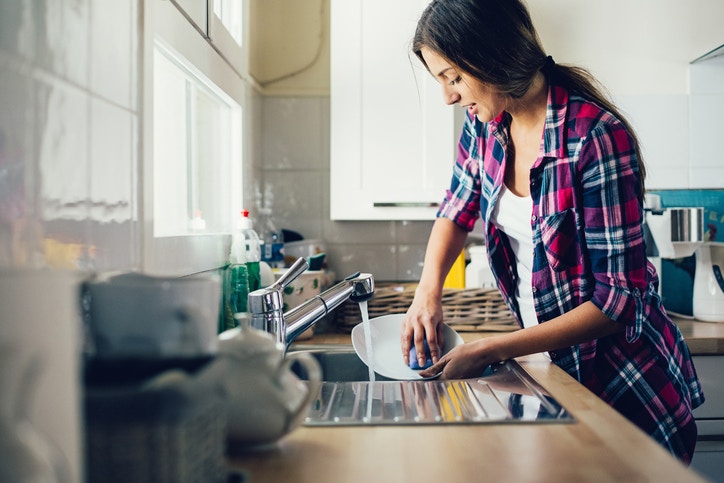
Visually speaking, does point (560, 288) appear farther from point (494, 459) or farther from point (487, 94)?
point (494, 459)

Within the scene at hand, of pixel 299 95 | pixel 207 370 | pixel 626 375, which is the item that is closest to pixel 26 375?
pixel 207 370

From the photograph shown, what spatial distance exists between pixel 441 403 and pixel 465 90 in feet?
2.04

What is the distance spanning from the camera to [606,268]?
118 cm

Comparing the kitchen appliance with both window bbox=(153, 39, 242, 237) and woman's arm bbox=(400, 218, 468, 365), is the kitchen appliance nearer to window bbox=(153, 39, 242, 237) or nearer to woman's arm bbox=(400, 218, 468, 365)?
woman's arm bbox=(400, 218, 468, 365)

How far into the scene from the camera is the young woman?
1162mm

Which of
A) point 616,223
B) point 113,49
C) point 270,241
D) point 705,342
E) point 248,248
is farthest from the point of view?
point 270,241

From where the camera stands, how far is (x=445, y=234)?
1.51 meters

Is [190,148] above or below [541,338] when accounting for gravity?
above

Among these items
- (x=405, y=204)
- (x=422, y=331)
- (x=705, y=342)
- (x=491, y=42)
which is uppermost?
(x=491, y=42)

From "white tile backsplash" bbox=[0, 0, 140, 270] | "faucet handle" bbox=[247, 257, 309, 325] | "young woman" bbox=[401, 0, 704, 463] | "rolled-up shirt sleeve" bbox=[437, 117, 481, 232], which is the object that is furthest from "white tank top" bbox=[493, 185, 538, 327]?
"white tile backsplash" bbox=[0, 0, 140, 270]

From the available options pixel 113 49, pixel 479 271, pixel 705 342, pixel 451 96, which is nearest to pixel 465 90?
pixel 451 96

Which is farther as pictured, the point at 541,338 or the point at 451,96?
the point at 451,96

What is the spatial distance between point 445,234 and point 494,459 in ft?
2.88

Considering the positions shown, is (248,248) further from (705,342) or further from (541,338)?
(705,342)
